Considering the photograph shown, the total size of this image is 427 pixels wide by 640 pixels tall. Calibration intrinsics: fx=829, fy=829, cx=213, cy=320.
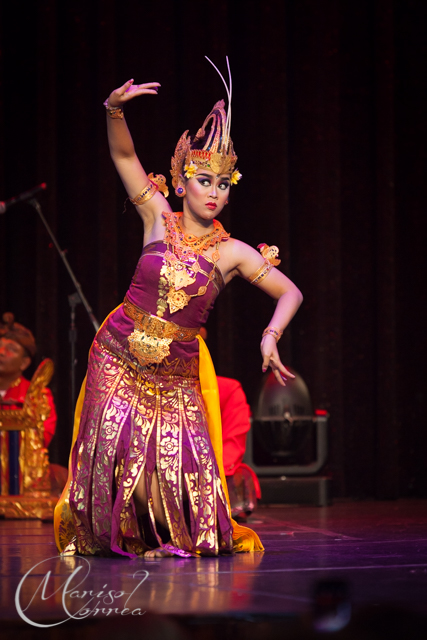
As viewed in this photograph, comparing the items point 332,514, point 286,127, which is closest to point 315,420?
point 332,514

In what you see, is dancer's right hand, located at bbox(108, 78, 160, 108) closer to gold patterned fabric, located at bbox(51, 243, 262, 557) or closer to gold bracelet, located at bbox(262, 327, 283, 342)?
gold patterned fabric, located at bbox(51, 243, 262, 557)

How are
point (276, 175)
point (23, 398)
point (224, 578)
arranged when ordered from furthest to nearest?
point (276, 175)
point (23, 398)
point (224, 578)

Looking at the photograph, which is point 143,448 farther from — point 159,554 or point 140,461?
point 159,554

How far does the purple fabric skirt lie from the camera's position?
2336 mm

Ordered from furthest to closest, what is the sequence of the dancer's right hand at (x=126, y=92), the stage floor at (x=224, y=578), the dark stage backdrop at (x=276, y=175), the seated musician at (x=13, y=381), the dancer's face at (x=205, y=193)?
the dark stage backdrop at (x=276, y=175) < the seated musician at (x=13, y=381) < the dancer's face at (x=205, y=193) < the dancer's right hand at (x=126, y=92) < the stage floor at (x=224, y=578)

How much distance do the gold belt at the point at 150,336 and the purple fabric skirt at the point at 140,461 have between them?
45 mm

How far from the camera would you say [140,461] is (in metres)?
2.35

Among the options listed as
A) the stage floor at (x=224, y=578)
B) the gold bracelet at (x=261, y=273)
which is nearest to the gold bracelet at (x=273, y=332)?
the gold bracelet at (x=261, y=273)

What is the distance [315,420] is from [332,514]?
70 cm

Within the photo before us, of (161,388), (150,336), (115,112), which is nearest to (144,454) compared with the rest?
(161,388)

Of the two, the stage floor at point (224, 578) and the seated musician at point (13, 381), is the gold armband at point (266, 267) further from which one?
the seated musician at point (13, 381)

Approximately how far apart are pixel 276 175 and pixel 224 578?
11.4 feet

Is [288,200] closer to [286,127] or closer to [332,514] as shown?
[286,127]

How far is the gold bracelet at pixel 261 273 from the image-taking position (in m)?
2.49
